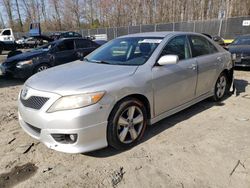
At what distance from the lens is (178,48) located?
4.18m

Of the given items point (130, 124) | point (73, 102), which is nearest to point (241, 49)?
point (130, 124)

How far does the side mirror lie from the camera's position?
3.51m

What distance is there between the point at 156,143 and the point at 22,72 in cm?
564

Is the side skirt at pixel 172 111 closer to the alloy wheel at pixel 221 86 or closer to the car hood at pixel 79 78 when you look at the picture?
the alloy wheel at pixel 221 86

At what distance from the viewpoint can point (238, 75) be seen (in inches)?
318

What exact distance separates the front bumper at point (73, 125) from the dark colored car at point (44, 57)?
200 inches

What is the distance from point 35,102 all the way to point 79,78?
0.63 m

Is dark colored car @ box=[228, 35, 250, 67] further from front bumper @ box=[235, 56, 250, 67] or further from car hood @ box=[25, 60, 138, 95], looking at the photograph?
car hood @ box=[25, 60, 138, 95]

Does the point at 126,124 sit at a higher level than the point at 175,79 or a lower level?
lower

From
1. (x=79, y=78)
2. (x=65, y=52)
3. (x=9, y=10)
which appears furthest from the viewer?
(x=9, y=10)

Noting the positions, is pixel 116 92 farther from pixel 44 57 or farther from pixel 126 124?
pixel 44 57

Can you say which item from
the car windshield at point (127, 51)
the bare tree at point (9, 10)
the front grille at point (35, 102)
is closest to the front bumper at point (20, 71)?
the car windshield at point (127, 51)

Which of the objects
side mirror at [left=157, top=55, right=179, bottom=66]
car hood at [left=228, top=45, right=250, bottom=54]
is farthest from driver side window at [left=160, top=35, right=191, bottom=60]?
car hood at [left=228, top=45, right=250, bottom=54]

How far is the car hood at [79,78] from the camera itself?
2.96 m
